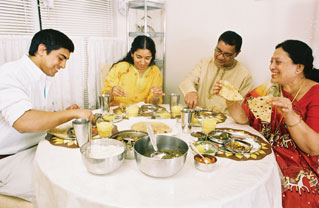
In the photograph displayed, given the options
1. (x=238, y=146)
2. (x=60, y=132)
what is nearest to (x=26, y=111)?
(x=60, y=132)

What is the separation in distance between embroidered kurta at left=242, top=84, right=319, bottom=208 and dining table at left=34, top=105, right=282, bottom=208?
35cm

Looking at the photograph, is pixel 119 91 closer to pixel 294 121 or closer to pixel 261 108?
pixel 261 108

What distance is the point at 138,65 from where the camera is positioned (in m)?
2.70

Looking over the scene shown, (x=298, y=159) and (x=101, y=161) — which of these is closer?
(x=101, y=161)

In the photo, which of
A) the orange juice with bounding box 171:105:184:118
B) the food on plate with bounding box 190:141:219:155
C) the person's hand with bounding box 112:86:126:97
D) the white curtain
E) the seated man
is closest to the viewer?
the food on plate with bounding box 190:141:219:155

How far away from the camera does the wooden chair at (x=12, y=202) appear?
1355 mm

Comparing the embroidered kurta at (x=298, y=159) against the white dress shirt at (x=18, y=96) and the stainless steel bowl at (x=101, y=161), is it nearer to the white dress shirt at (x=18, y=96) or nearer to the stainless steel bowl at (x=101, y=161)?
the stainless steel bowl at (x=101, y=161)

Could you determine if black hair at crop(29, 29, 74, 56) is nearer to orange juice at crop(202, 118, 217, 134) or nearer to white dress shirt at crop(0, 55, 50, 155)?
white dress shirt at crop(0, 55, 50, 155)

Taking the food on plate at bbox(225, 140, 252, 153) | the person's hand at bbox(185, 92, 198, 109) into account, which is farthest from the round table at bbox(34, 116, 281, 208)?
the person's hand at bbox(185, 92, 198, 109)

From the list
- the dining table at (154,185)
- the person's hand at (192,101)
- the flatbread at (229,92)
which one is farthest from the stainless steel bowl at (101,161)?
the person's hand at (192,101)

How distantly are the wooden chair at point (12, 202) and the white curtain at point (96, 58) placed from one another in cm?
208

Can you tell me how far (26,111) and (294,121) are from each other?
1641 mm

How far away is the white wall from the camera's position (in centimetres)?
234

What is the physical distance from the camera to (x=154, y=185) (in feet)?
3.20
